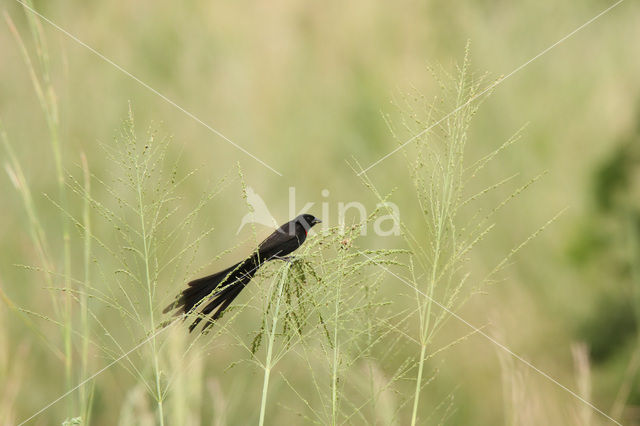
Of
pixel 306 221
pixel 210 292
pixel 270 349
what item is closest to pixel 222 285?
pixel 210 292

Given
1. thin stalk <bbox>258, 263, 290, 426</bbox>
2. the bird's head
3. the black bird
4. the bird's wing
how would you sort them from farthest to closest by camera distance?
the bird's head, the bird's wing, the black bird, thin stalk <bbox>258, 263, 290, 426</bbox>

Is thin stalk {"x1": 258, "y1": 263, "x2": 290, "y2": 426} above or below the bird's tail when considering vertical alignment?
below

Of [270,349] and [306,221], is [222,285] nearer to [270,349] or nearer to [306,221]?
[270,349]

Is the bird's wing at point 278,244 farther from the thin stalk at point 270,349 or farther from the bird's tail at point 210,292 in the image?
the thin stalk at point 270,349

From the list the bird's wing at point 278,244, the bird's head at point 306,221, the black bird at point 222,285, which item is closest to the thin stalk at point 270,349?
the black bird at point 222,285

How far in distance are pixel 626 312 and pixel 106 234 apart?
3.37m

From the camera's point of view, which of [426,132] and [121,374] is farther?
[121,374]

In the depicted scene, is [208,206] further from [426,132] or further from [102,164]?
[426,132]

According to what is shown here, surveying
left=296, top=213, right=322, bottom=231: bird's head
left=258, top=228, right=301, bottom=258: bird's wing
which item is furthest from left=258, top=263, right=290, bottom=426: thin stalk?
left=296, top=213, right=322, bottom=231: bird's head

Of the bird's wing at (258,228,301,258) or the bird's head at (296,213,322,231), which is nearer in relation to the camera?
the bird's wing at (258,228,301,258)

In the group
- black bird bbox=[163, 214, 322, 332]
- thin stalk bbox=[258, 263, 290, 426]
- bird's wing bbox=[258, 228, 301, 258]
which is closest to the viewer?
thin stalk bbox=[258, 263, 290, 426]

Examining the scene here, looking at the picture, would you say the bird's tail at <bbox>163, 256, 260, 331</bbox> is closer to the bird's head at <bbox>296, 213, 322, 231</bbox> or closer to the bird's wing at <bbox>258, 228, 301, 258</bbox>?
the bird's wing at <bbox>258, 228, 301, 258</bbox>

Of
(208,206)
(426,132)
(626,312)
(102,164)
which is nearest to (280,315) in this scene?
(426,132)

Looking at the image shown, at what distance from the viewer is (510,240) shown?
411 centimetres
